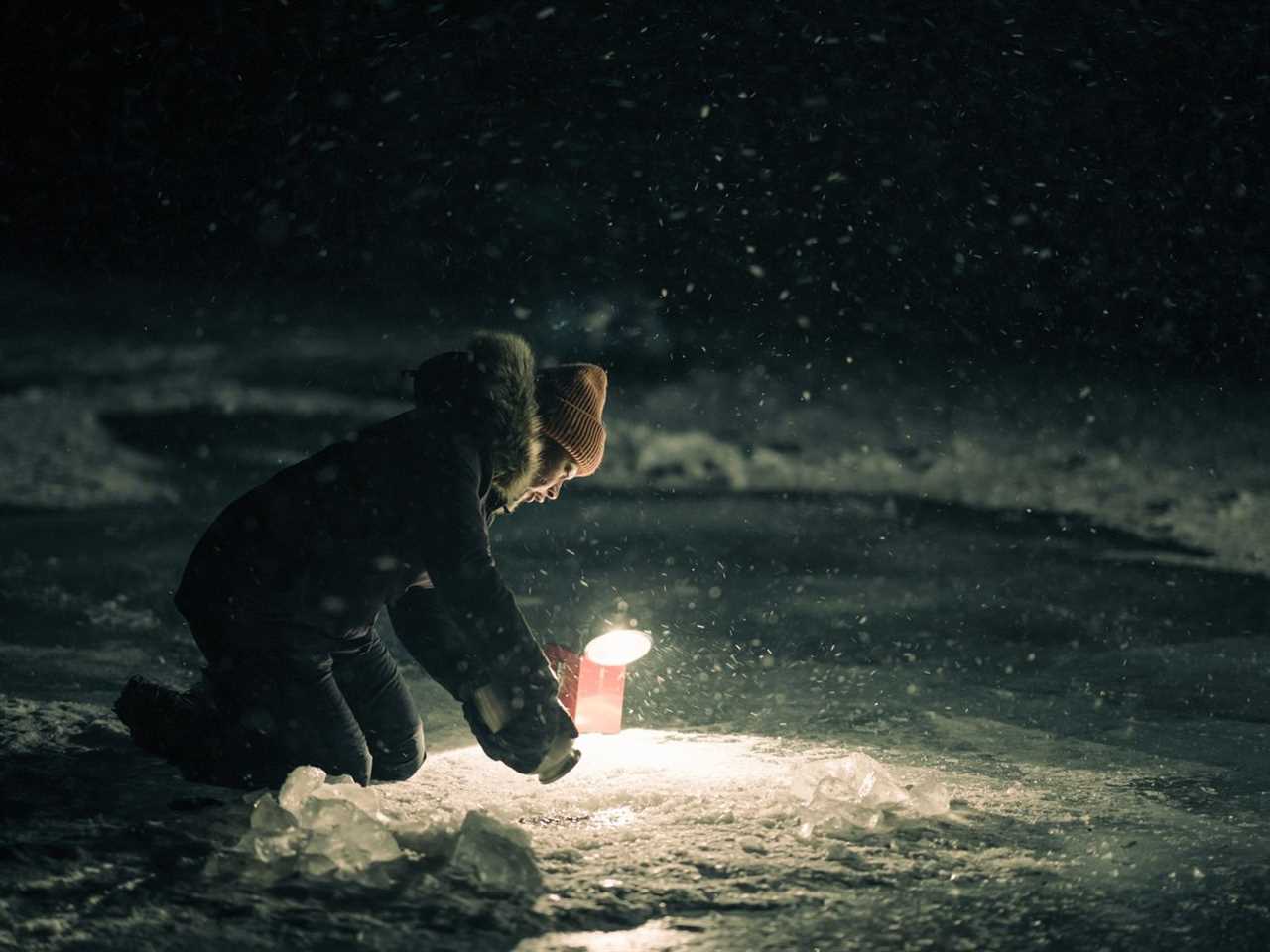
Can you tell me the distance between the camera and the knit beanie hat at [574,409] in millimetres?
3311

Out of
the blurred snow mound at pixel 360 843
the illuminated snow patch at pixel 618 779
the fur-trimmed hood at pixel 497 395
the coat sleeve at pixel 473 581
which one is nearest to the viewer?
the blurred snow mound at pixel 360 843

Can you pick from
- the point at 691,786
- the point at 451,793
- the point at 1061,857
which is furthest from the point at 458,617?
the point at 1061,857

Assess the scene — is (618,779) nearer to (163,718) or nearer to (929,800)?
(929,800)

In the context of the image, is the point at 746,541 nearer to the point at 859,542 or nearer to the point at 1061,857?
the point at 859,542

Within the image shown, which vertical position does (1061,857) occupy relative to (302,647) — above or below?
below

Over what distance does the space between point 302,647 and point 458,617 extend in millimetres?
414

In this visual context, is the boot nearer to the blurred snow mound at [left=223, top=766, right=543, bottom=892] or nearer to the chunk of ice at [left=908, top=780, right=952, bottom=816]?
the blurred snow mound at [left=223, top=766, right=543, bottom=892]

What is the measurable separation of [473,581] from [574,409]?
0.55 m

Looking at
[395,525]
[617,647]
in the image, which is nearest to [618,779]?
[617,647]

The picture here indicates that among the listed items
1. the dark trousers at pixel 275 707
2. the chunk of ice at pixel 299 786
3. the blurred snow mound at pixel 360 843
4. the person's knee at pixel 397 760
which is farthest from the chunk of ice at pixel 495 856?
the person's knee at pixel 397 760

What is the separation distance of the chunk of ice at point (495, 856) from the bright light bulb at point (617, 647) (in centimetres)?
74

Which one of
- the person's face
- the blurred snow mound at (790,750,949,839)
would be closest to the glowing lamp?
the person's face

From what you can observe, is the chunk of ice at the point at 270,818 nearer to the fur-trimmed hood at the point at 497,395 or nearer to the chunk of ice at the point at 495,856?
the chunk of ice at the point at 495,856

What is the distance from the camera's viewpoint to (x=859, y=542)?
7.79m
